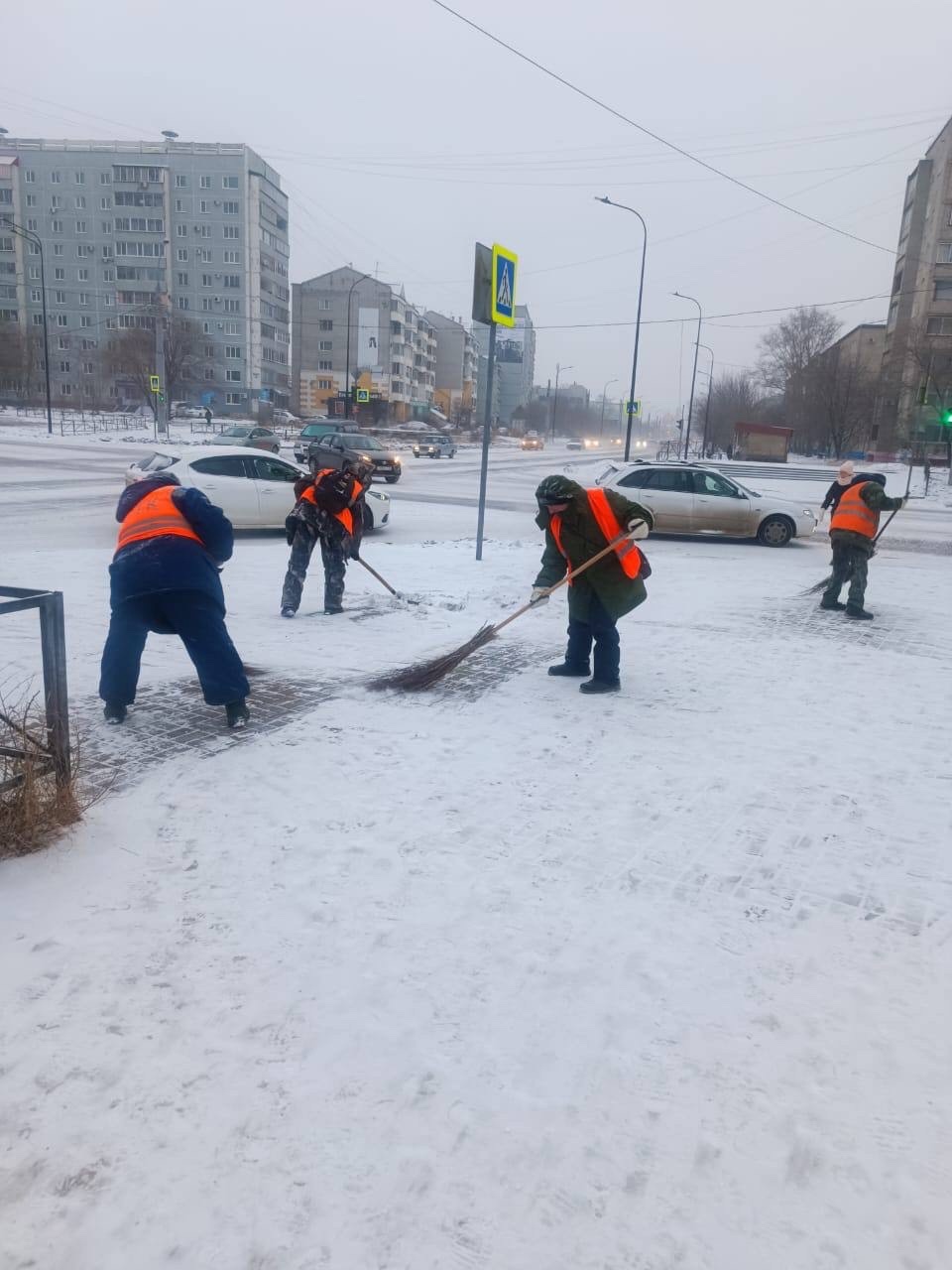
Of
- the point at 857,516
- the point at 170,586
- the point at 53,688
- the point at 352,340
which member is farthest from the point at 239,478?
the point at 352,340

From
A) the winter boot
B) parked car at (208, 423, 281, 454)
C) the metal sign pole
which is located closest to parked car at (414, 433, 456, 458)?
parked car at (208, 423, 281, 454)

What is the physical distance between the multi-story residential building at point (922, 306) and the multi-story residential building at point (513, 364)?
Answer: 52.9 m

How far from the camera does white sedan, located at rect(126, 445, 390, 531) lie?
13203 mm

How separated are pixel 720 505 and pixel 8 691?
1265cm

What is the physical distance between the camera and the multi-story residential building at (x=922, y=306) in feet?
215

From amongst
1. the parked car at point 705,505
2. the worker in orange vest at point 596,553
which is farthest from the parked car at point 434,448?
the worker in orange vest at point 596,553

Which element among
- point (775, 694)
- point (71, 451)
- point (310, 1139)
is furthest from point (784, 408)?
point (310, 1139)

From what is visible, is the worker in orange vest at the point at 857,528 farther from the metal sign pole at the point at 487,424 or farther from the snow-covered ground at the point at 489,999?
the metal sign pole at the point at 487,424

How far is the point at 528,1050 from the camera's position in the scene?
8.76 ft

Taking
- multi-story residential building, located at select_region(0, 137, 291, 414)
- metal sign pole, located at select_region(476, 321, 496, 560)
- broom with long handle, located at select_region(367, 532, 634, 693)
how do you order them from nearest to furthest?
broom with long handle, located at select_region(367, 532, 634, 693) < metal sign pole, located at select_region(476, 321, 496, 560) < multi-story residential building, located at select_region(0, 137, 291, 414)

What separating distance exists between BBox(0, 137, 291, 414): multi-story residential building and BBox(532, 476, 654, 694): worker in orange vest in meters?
84.9

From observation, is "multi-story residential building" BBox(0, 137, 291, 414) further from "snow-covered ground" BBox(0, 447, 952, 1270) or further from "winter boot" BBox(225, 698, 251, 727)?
"snow-covered ground" BBox(0, 447, 952, 1270)

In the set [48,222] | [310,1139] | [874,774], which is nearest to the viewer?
[310,1139]

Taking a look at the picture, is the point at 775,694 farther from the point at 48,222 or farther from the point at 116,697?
the point at 48,222
